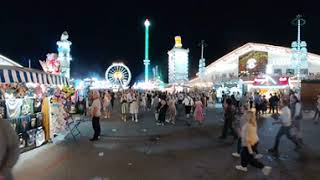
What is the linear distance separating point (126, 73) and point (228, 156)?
78.3 meters

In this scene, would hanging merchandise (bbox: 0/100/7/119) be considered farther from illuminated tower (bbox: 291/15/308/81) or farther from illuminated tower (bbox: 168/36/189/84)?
illuminated tower (bbox: 168/36/189/84)

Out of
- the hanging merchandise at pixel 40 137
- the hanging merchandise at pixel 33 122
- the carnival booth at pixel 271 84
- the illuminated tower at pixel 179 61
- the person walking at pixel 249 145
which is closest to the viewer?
the person walking at pixel 249 145

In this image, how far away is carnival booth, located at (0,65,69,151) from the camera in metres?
10.2

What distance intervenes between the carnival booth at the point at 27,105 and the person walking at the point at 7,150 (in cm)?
540

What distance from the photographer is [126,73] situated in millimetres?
88438

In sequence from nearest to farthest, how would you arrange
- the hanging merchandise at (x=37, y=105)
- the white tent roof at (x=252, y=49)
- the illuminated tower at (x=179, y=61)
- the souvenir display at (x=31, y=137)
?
the souvenir display at (x=31, y=137) < the hanging merchandise at (x=37, y=105) < the white tent roof at (x=252, y=49) < the illuminated tower at (x=179, y=61)

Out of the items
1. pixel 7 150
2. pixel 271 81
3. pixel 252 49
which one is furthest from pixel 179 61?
pixel 7 150

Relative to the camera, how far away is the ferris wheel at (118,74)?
8744 cm

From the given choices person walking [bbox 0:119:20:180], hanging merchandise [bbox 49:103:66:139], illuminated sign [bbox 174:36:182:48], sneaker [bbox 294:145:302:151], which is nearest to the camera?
person walking [bbox 0:119:20:180]

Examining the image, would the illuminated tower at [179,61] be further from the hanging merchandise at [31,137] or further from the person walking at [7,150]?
the person walking at [7,150]

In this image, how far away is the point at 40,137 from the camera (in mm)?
11977

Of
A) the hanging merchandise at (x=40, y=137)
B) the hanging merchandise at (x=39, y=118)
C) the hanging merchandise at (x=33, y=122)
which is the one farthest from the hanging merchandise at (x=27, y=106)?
the hanging merchandise at (x=40, y=137)

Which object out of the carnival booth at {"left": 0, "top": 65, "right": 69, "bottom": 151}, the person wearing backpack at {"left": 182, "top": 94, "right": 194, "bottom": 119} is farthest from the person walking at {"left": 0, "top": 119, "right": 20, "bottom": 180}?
the person wearing backpack at {"left": 182, "top": 94, "right": 194, "bottom": 119}

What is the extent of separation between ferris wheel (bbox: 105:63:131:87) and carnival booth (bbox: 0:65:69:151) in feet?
242
